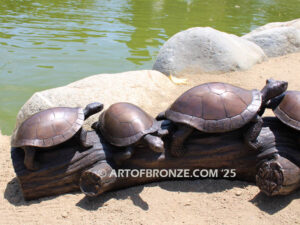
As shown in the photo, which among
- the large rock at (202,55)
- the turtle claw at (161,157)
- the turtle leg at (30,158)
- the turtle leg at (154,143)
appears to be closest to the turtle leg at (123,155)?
the turtle leg at (154,143)

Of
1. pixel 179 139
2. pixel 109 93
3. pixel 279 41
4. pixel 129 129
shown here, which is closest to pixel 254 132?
pixel 179 139

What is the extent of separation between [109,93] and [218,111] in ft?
10.1

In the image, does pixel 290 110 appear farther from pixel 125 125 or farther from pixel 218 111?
pixel 125 125

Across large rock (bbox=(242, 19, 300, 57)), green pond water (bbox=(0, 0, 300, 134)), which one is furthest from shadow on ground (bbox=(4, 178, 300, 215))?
large rock (bbox=(242, 19, 300, 57))

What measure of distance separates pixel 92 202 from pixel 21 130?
1.27m

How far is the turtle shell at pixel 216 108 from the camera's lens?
12.1 feet

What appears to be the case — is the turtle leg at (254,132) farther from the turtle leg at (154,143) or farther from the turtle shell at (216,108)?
the turtle leg at (154,143)

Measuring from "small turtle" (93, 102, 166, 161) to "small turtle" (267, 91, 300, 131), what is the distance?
4.96ft

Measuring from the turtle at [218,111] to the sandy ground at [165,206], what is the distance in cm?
56

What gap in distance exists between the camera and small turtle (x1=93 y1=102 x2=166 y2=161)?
3778mm

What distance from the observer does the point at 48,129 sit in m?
3.77

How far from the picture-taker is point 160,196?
383 centimetres

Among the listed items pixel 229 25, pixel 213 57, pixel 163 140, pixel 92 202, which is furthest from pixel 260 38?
pixel 92 202

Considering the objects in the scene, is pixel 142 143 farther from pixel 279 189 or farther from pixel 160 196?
pixel 279 189
